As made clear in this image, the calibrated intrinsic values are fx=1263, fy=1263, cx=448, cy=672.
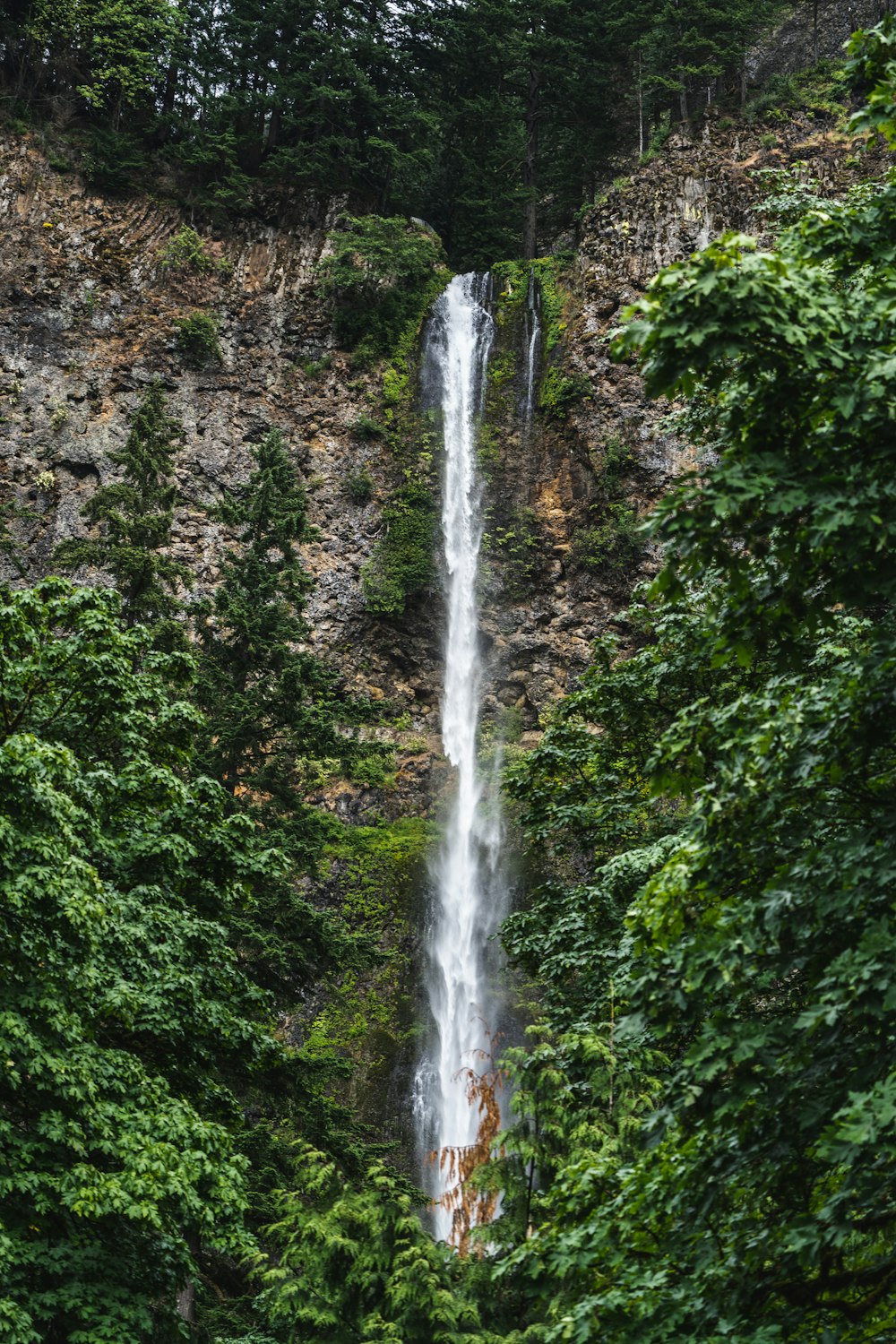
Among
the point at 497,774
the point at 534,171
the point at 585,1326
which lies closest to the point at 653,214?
the point at 534,171

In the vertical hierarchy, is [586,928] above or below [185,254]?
below

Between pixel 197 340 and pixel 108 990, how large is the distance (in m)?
23.9

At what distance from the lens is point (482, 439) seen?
31469mm

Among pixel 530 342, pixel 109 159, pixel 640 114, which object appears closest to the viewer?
pixel 530 342

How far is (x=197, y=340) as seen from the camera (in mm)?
30953

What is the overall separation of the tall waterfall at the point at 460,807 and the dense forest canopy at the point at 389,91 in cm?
411

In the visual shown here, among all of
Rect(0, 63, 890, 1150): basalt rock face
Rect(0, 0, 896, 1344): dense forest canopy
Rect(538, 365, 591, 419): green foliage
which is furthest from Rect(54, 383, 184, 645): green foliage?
Rect(538, 365, 591, 419): green foliage

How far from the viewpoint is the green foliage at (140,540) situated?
53.0 ft

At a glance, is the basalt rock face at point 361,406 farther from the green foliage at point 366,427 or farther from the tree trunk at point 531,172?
the tree trunk at point 531,172

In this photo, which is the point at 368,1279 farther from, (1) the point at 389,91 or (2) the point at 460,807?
(1) the point at 389,91

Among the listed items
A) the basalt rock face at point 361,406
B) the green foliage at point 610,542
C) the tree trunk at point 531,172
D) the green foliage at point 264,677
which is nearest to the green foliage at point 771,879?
the green foliage at point 264,677

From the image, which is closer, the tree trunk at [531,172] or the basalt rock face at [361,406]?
the basalt rock face at [361,406]

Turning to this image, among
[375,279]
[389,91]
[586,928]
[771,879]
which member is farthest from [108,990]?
[389,91]

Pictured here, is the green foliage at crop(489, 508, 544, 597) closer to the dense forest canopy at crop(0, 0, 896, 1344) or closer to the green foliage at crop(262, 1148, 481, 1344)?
the dense forest canopy at crop(0, 0, 896, 1344)
